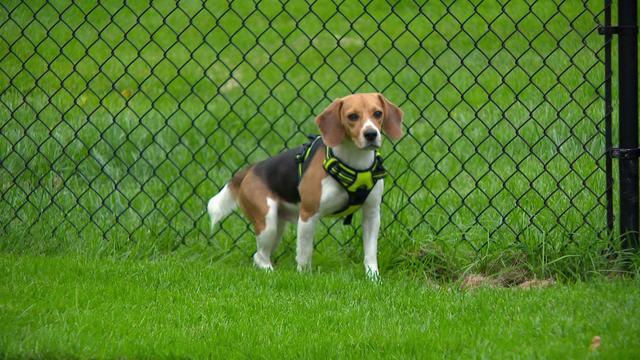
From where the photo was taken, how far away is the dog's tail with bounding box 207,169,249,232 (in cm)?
536

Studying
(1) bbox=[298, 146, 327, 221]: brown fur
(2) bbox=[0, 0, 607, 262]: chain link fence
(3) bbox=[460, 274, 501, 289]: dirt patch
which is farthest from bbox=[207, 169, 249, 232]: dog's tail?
(3) bbox=[460, 274, 501, 289]: dirt patch

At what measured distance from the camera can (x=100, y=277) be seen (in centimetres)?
455

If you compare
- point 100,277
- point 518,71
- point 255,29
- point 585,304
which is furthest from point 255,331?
point 255,29

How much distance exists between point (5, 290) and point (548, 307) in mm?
2378

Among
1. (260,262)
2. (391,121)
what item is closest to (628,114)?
(391,121)

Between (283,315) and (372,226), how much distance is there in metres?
1.08

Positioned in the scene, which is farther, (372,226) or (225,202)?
(225,202)

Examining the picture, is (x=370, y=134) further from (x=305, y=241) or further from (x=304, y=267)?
(x=304, y=267)

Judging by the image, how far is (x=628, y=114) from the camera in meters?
4.57

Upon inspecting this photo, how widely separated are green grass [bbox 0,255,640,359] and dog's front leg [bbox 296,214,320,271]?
0.20 metres

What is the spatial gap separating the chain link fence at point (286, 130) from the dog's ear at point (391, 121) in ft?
0.96

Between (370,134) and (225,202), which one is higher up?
(370,134)

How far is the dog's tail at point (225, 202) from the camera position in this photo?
17.6ft

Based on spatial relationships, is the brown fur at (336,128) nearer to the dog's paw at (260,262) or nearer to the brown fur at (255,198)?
the brown fur at (255,198)
